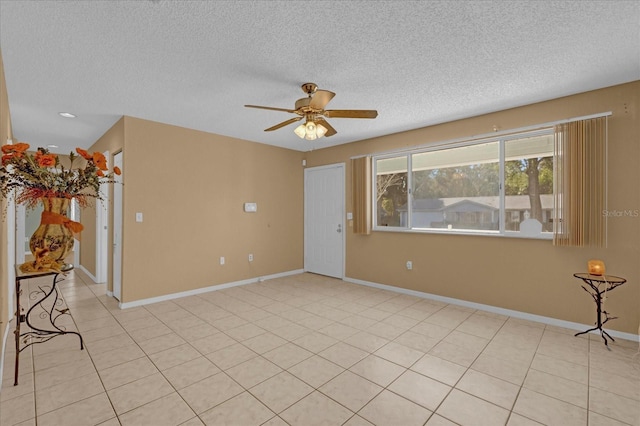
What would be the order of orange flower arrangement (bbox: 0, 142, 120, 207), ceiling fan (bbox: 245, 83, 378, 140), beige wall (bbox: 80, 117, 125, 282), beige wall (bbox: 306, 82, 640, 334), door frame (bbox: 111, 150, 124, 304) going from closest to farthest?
1. orange flower arrangement (bbox: 0, 142, 120, 207)
2. ceiling fan (bbox: 245, 83, 378, 140)
3. beige wall (bbox: 306, 82, 640, 334)
4. door frame (bbox: 111, 150, 124, 304)
5. beige wall (bbox: 80, 117, 125, 282)

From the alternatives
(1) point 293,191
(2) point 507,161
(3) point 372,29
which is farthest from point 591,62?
(1) point 293,191

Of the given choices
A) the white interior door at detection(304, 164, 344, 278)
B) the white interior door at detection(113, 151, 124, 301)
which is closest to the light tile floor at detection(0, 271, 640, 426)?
the white interior door at detection(113, 151, 124, 301)

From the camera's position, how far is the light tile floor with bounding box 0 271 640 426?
6.25 ft

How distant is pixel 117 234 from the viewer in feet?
13.7

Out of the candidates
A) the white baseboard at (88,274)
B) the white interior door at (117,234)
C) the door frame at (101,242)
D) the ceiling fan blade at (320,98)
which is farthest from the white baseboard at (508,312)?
the white baseboard at (88,274)

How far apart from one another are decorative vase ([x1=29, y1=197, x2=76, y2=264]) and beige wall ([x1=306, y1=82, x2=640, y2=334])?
Result: 4.03m

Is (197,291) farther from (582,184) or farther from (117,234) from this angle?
(582,184)

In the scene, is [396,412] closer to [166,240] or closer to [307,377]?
[307,377]

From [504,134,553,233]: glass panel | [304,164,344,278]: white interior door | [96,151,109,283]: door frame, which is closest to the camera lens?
[504,134,553,233]: glass panel

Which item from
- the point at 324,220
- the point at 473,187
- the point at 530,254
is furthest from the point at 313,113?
Answer: the point at 324,220

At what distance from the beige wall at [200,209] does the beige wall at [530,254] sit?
69.1 inches

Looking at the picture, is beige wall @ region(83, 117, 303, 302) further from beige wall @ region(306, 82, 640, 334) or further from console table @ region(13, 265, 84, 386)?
beige wall @ region(306, 82, 640, 334)

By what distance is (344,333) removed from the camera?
314 cm

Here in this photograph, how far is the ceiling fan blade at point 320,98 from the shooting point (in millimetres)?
2543
